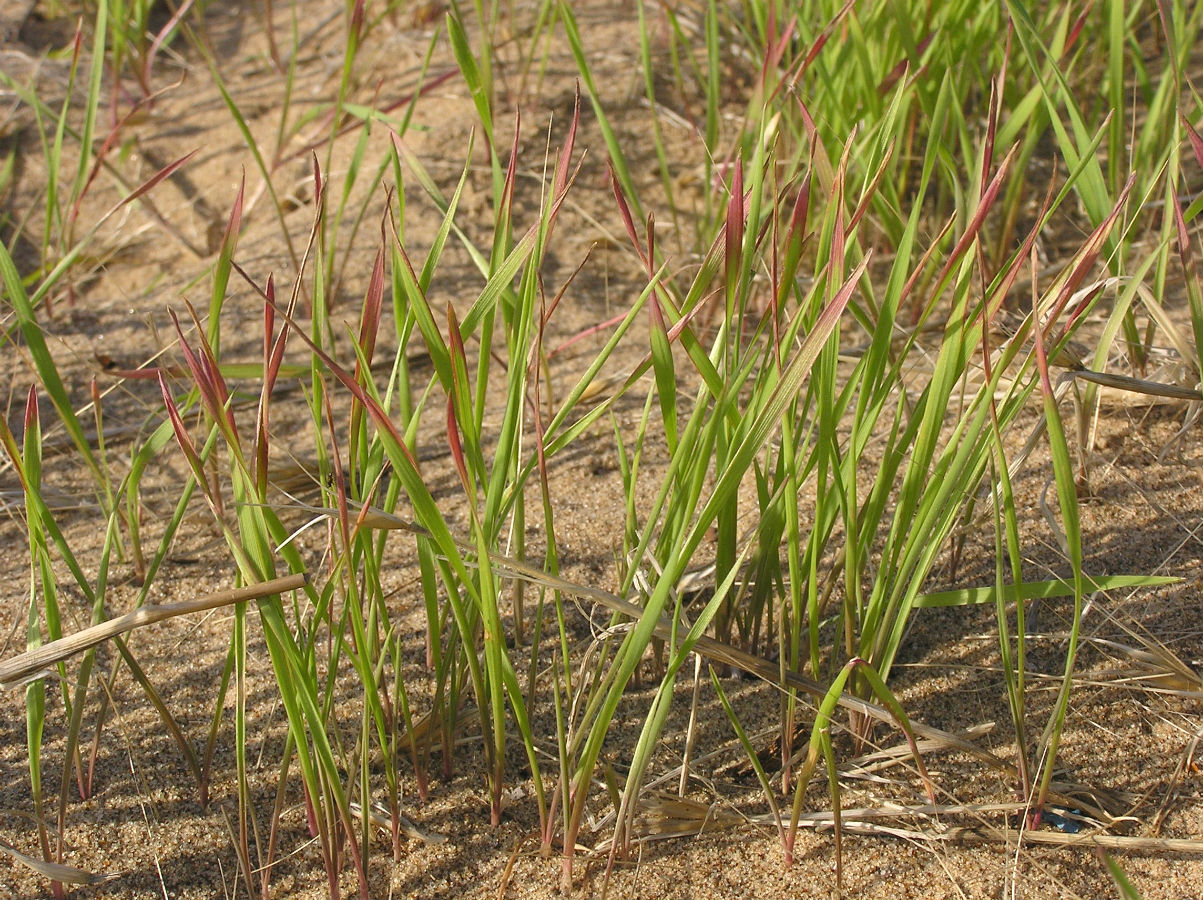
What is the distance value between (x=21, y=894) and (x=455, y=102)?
151cm

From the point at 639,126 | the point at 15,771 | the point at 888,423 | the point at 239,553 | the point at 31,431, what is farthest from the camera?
the point at 639,126

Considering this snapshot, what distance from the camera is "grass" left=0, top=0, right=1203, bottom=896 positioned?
31.0 inches

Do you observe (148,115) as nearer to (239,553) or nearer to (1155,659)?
(239,553)

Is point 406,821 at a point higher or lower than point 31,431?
lower

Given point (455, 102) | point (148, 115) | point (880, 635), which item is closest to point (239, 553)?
point (880, 635)

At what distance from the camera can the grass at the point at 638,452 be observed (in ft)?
2.58

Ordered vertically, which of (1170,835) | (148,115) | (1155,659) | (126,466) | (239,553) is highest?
(148,115)

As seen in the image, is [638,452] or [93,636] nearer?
[93,636]

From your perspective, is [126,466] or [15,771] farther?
[126,466]

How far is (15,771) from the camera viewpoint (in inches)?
39.6

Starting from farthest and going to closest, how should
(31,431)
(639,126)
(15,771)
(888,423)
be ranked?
(639,126) < (888,423) < (15,771) < (31,431)

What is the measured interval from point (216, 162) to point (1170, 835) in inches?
73.1

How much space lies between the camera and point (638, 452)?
3.07 ft

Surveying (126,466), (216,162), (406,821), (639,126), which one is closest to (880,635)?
(406,821)
